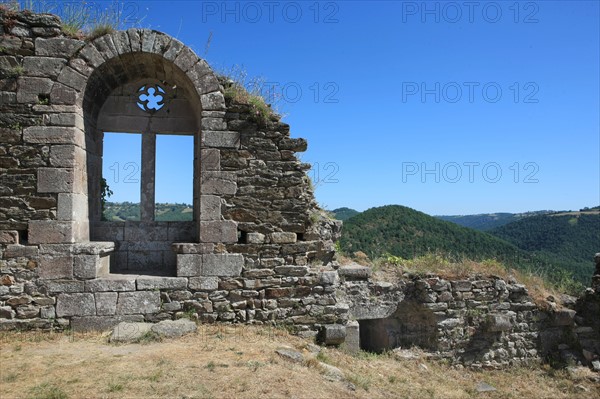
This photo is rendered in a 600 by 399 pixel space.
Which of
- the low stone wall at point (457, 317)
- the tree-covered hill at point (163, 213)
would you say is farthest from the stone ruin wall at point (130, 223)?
the low stone wall at point (457, 317)

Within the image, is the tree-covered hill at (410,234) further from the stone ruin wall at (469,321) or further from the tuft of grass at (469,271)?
the stone ruin wall at (469,321)

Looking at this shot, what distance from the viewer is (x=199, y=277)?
22.0 feet

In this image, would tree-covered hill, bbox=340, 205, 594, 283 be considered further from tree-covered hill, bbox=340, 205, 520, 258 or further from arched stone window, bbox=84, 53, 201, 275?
arched stone window, bbox=84, 53, 201, 275

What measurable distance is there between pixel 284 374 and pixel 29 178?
4.72m

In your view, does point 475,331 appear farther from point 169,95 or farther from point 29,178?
point 29,178

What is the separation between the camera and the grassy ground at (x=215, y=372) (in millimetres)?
4496

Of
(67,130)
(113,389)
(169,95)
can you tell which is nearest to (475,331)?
(113,389)

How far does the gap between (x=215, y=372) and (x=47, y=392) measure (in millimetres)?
1702

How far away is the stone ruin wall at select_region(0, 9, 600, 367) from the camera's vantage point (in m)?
6.34

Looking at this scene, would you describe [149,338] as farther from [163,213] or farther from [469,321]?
[163,213]

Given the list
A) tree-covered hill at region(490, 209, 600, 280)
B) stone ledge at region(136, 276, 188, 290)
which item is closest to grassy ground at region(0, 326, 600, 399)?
stone ledge at region(136, 276, 188, 290)

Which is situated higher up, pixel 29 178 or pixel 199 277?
pixel 29 178

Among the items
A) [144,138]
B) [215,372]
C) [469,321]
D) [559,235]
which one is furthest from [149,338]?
[559,235]

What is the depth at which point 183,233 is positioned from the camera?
7.57 meters
